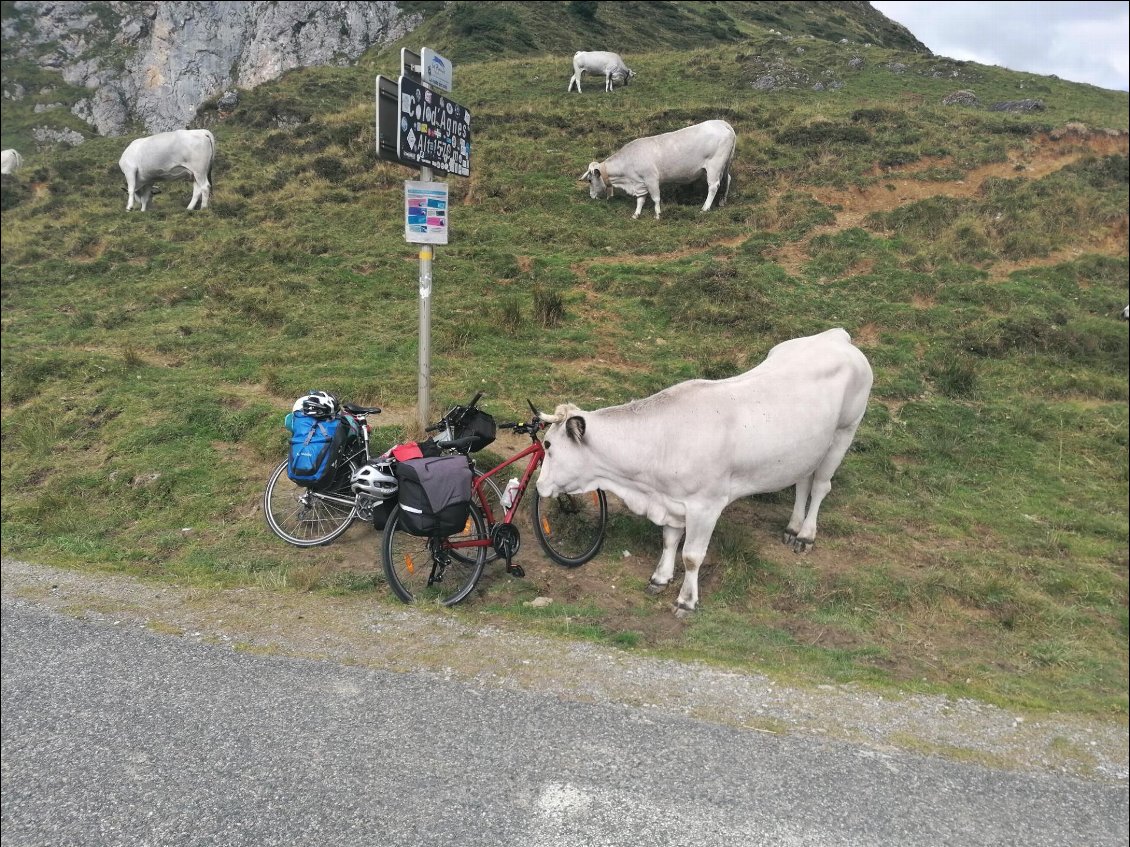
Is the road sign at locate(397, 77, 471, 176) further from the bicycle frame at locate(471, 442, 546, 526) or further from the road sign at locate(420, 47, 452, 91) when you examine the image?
the bicycle frame at locate(471, 442, 546, 526)

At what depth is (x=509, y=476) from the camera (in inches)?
262

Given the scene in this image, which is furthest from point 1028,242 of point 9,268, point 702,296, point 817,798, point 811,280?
point 9,268

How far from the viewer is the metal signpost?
614 centimetres

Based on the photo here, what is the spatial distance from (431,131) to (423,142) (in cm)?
19

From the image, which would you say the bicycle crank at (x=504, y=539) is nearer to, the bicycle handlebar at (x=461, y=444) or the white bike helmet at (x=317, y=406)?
the bicycle handlebar at (x=461, y=444)

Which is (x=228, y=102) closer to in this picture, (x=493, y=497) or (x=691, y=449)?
(x=493, y=497)

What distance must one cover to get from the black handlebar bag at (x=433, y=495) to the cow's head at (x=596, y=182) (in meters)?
13.1

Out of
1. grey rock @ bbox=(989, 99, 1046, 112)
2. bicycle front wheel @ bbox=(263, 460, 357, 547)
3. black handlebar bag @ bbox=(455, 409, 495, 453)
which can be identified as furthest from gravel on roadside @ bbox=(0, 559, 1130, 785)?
grey rock @ bbox=(989, 99, 1046, 112)

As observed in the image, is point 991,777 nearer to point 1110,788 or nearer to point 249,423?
point 1110,788

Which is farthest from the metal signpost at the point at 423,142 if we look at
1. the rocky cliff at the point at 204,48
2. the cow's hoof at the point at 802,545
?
the rocky cliff at the point at 204,48

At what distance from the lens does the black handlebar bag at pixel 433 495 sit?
15.5 feet

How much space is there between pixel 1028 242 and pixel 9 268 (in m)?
21.7

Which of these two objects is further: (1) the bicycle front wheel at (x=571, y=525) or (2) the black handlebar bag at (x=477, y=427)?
(1) the bicycle front wheel at (x=571, y=525)

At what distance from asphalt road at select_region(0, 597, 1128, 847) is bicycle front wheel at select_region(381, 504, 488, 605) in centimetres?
105
